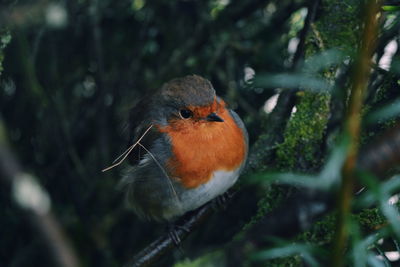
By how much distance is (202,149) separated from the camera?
2.88 meters

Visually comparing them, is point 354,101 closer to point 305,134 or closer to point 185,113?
point 305,134

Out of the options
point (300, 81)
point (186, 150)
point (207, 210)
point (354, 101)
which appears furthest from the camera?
point (207, 210)

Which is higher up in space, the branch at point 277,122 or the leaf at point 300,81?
the leaf at point 300,81

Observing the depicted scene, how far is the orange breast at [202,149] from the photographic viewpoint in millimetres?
2832

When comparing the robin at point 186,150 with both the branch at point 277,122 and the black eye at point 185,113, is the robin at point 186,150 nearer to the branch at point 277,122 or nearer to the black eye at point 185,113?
the black eye at point 185,113

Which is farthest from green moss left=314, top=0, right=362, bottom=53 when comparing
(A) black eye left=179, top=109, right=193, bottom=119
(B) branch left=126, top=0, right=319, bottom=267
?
(A) black eye left=179, top=109, right=193, bottom=119

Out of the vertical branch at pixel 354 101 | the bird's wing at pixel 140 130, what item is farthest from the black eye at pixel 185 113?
the vertical branch at pixel 354 101

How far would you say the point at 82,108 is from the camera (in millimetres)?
3777

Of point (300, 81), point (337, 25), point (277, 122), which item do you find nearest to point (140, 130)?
point (277, 122)

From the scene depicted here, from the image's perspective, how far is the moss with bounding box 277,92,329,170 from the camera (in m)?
2.54

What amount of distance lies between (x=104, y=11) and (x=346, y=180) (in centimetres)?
291

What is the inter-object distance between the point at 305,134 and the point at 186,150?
629mm

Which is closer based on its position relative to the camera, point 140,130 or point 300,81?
point 300,81

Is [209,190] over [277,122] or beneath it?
beneath
